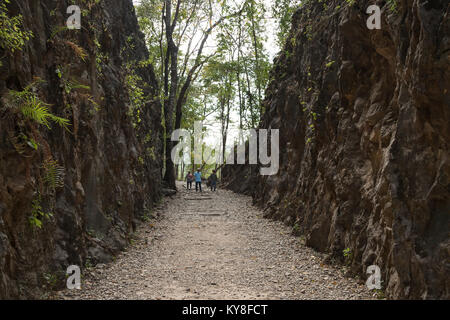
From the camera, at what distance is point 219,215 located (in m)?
14.8

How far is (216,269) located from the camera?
779 cm

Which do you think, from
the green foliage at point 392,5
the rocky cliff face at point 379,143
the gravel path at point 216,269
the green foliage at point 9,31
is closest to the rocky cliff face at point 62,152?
the green foliage at point 9,31

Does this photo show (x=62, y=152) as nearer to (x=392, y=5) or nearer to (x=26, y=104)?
(x=26, y=104)

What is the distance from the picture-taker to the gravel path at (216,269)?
6250 millimetres

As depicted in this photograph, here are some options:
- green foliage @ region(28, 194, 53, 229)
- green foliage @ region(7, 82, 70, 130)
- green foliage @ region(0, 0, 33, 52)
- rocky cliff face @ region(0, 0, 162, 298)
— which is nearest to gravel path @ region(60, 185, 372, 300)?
rocky cliff face @ region(0, 0, 162, 298)

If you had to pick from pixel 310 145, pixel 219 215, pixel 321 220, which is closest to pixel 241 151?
pixel 219 215

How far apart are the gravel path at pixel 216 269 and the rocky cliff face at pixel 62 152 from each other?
642 mm

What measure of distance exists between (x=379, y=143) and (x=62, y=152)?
19.5 feet

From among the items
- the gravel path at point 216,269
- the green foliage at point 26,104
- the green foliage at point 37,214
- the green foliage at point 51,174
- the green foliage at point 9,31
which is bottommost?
the gravel path at point 216,269

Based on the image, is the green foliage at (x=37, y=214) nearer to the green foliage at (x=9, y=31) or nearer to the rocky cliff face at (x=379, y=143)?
the green foliage at (x=9, y=31)

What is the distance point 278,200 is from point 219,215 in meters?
2.64

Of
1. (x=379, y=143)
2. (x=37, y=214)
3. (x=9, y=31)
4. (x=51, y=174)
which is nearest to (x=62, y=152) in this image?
(x=51, y=174)
